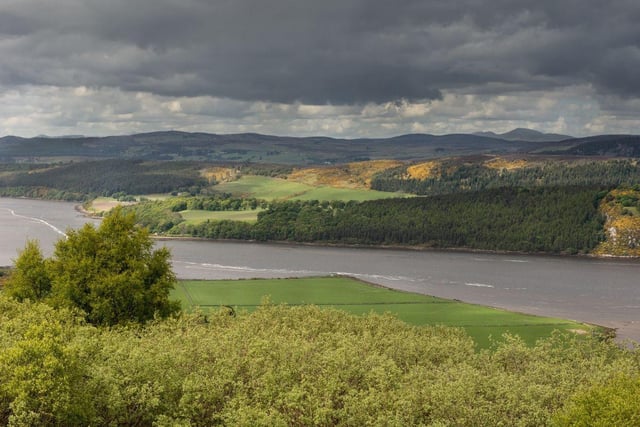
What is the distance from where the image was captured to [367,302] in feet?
282

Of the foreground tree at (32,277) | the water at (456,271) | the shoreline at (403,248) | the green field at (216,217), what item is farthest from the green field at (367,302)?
the green field at (216,217)

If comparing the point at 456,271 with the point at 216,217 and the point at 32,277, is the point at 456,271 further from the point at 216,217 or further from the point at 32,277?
the point at 216,217

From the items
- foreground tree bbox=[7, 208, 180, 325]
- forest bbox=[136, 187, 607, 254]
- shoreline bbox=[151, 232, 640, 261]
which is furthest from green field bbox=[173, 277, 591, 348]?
forest bbox=[136, 187, 607, 254]

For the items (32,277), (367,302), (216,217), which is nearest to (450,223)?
(216,217)

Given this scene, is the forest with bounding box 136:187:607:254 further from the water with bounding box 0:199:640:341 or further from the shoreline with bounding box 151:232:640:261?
the water with bounding box 0:199:640:341

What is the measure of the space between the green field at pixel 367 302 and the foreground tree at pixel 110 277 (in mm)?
19075

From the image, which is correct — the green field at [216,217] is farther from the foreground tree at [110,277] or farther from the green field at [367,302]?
the foreground tree at [110,277]

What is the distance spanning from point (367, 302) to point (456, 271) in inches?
1575

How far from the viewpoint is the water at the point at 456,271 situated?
8969 cm

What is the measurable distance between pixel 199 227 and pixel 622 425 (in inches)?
6259

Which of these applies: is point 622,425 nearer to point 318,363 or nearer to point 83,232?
point 318,363

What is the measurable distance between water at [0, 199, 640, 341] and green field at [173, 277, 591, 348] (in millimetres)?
6975

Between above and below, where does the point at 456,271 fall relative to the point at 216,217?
below

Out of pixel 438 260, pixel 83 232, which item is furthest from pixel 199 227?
pixel 83 232
